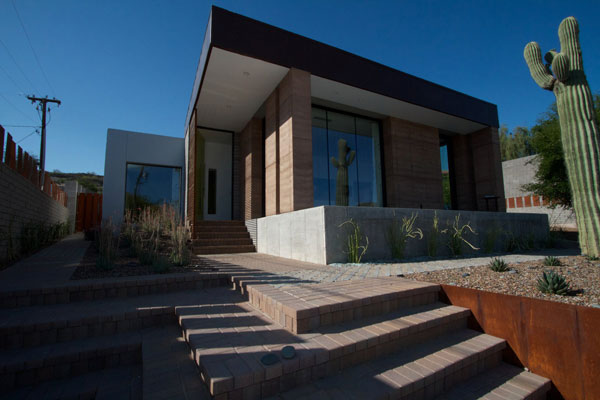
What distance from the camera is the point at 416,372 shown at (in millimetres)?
1640

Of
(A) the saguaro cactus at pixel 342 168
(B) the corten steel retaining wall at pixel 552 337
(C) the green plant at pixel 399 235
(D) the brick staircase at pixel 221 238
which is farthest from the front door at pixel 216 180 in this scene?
(B) the corten steel retaining wall at pixel 552 337

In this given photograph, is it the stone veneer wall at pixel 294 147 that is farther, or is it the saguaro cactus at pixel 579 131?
the stone veneer wall at pixel 294 147

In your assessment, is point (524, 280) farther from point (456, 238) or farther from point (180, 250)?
point (180, 250)

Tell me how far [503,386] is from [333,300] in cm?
126

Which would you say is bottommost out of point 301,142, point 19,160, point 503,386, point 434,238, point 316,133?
point 503,386

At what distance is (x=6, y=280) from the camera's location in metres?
3.04

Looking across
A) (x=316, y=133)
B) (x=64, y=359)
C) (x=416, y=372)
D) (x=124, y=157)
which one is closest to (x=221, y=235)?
(x=316, y=133)

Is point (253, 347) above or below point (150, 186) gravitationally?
below

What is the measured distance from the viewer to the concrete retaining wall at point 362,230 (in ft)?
15.2

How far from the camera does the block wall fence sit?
4711 millimetres

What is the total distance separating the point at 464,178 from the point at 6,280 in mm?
12748

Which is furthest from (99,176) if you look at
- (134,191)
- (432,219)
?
(432,219)

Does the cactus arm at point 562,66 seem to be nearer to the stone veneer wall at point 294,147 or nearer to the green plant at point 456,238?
the green plant at point 456,238

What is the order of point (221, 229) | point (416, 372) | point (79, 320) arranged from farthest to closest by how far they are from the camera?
point (221, 229) < point (79, 320) < point (416, 372)
